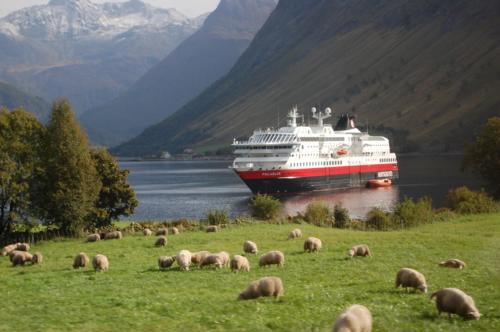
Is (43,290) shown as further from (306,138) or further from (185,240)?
(306,138)

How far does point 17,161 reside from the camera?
1714 inches

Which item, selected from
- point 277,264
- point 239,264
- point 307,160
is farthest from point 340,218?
point 307,160

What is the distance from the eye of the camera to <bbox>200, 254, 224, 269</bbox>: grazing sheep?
24672mm

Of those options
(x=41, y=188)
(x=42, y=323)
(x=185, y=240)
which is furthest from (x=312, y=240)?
(x=41, y=188)

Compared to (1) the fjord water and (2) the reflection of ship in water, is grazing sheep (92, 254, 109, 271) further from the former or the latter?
(2) the reflection of ship in water

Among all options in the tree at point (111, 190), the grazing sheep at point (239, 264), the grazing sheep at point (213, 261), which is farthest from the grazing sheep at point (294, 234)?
the tree at point (111, 190)

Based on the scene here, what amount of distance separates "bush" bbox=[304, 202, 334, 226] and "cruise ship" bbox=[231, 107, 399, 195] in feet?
156

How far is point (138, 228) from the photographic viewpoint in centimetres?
4375

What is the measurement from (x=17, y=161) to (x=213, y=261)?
937 inches

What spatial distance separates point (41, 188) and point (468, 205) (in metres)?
30.0

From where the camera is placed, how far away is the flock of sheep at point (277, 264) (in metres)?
13.8

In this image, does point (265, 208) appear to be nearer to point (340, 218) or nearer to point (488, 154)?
point (340, 218)

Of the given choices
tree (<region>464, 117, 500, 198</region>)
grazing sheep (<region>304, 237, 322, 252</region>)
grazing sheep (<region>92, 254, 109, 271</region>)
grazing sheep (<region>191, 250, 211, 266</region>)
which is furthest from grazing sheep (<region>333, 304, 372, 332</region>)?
tree (<region>464, 117, 500, 198</region>)

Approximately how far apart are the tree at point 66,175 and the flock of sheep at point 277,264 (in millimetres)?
4689
